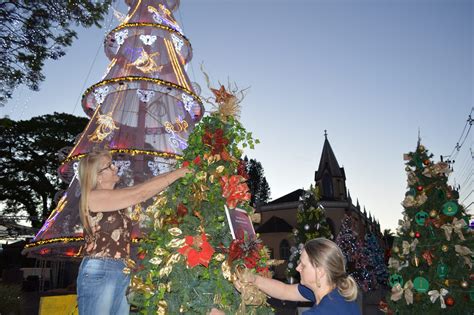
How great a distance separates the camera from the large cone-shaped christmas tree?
10016 millimetres

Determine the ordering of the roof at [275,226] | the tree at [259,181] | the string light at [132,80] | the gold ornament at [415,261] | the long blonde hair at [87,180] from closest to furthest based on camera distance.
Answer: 1. the long blonde hair at [87,180]
2. the gold ornament at [415,261]
3. the string light at [132,80]
4. the roof at [275,226]
5. the tree at [259,181]

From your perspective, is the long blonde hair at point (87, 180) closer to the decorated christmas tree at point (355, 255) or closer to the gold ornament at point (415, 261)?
the gold ornament at point (415, 261)

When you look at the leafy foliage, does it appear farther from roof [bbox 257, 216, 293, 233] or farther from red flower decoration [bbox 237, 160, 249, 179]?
roof [bbox 257, 216, 293, 233]

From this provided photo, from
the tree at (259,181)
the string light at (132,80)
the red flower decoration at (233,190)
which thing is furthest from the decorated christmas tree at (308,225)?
the tree at (259,181)

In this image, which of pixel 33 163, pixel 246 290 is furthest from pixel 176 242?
pixel 33 163

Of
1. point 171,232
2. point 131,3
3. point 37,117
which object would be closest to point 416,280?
point 171,232

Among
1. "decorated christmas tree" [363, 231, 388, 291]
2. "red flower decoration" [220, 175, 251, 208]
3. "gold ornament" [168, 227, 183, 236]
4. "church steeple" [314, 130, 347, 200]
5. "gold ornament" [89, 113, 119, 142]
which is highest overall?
"church steeple" [314, 130, 347, 200]

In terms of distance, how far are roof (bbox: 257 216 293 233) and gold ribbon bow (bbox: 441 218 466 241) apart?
1461 inches

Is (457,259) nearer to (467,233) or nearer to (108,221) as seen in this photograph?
(467,233)

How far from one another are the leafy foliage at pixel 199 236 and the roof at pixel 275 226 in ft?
138

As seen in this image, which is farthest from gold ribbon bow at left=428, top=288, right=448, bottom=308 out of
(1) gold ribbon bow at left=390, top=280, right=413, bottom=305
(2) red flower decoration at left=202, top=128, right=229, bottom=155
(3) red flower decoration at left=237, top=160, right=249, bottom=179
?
(2) red flower decoration at left=202, top=128, right=229, bottom=155

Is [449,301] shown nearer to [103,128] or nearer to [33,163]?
[103,128]

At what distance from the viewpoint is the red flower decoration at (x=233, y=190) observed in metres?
3.26

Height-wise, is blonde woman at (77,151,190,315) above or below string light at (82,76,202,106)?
below
